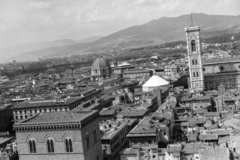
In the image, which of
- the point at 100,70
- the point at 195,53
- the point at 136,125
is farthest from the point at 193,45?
the point at 100,70

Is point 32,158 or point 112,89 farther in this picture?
point 112,89

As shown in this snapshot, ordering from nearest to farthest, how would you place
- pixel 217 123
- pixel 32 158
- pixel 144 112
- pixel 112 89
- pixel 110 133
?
pixel 32 158, pixel 110 133, pixel 217 123, pixel 144 112, pixel 112 89

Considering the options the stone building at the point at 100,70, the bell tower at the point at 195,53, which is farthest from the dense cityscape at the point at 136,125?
the stone building at the point at 100,70

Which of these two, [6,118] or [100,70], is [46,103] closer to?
[6,118]

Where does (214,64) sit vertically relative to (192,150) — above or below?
above

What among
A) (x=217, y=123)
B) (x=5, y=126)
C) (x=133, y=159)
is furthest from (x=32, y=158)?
(x=5, y=126)

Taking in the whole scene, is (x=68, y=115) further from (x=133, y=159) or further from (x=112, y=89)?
(x=112, y=89)

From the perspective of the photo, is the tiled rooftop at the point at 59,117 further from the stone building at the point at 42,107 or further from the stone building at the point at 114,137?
the stone building at the point at 42,107

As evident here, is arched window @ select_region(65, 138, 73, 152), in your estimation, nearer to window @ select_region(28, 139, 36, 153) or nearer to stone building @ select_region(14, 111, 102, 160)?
stone building @ select_region(14, 111, 102, 160)
